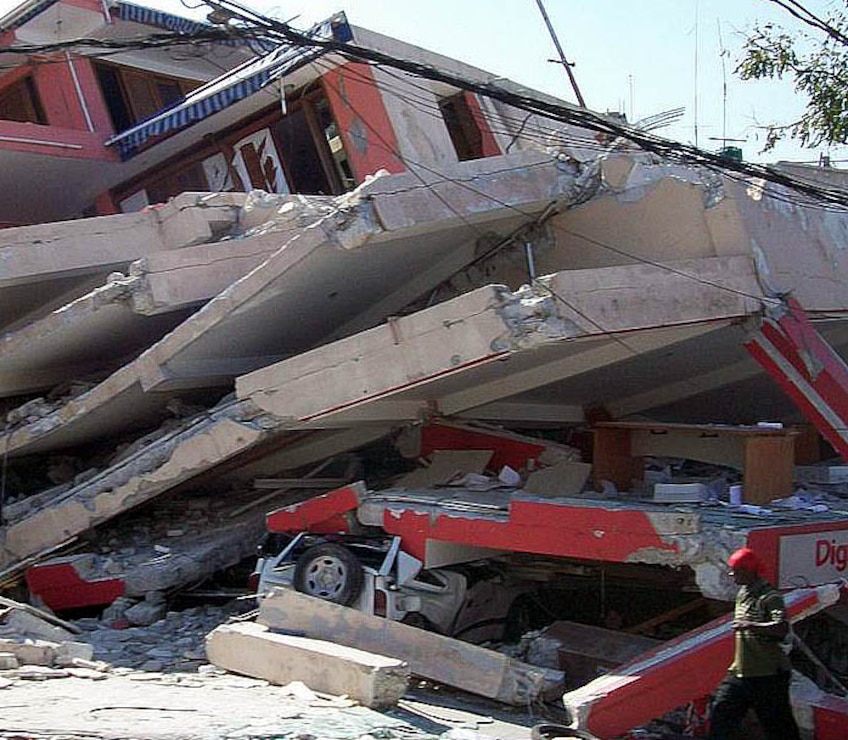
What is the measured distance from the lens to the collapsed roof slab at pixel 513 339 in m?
7.47

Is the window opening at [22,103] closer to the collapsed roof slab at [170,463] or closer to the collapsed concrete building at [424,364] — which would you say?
the collapsed concrete building at [424,364]

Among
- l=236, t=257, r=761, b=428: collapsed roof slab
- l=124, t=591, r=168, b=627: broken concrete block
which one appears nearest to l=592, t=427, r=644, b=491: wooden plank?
l=236, t=257, r=761, b=428: collapsed roof slab

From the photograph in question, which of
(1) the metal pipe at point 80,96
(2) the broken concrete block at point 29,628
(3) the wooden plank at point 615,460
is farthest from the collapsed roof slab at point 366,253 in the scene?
(1) the metal pipe at point 80,96

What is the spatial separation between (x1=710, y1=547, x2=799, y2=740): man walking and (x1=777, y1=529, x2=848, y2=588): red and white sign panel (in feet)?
3.99

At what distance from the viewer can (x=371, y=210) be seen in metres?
7.96

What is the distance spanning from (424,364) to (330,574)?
5.39 feet

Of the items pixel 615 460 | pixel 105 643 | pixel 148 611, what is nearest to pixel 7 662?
pixel 105 643

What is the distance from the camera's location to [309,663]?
6.83 m

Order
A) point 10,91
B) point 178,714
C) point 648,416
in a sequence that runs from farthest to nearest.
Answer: point 10,91
point 648,416
point 178,714

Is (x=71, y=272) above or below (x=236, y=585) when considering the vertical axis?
above

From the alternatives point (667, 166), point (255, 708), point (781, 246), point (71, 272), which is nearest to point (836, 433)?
point (781, 246)

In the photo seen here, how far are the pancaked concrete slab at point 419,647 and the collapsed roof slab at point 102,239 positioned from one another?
Answer: 415 cm

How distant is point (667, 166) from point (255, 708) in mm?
5130

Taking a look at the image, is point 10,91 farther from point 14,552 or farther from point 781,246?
point 781,246
